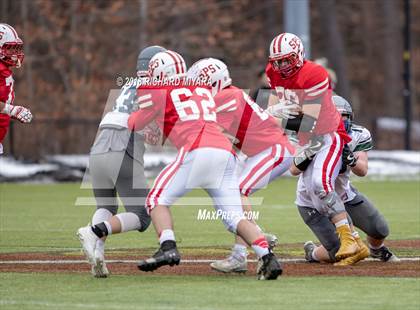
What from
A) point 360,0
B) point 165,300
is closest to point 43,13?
point 360,0

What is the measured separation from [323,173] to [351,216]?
2.15 feet

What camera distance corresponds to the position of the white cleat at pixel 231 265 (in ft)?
28.6

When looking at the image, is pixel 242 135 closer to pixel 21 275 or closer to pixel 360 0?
pixel 21 275

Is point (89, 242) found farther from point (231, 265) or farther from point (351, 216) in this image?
point (351, 216)

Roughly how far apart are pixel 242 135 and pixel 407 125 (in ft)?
50.2

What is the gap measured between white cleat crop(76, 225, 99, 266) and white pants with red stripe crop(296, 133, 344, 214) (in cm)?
195

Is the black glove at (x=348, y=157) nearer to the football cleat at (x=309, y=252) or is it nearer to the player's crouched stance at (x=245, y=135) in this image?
the player's crouched stance at (x=245, y=135)

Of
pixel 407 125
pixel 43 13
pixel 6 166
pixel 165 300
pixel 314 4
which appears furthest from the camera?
pixel 314 4

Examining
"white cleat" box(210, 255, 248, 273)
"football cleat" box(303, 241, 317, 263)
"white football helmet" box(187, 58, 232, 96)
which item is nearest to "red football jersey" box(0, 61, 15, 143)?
"white football helmet" box(187, 58, 232, 96)

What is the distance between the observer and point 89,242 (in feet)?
28.0

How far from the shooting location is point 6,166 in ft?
66.6

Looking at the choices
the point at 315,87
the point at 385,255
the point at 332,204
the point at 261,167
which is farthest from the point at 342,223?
the point at 315,87

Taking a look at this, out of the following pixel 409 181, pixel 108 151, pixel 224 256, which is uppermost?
pixel 108 151

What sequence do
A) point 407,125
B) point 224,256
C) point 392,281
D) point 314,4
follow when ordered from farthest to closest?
1. point 314,4
2. point 407,125
3. point 224,256
4. point 392,281
